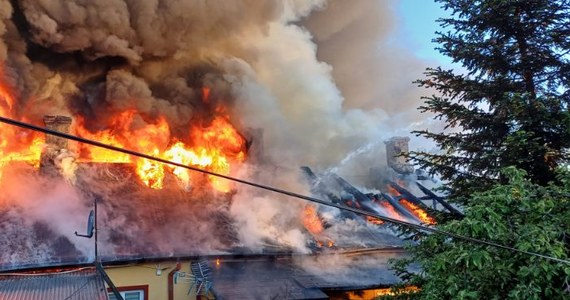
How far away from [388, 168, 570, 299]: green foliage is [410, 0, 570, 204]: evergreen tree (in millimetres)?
1281

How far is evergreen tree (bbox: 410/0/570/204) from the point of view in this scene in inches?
284

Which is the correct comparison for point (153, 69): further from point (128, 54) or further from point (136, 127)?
point (136, 127)

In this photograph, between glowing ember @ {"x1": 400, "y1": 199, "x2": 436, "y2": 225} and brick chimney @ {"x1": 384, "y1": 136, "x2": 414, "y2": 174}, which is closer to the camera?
glowing ember @ {"x1": 400, "y1": 199, "x2": 436, "y2": 225}

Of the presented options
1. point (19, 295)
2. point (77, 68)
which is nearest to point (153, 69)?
point (77, 68)

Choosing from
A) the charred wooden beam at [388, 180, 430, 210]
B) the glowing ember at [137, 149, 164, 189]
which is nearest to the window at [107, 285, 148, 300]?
the glowing ember at [137, 149, 164, 189]

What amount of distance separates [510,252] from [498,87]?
3578mm

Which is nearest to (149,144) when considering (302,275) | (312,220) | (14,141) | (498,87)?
(14,141)

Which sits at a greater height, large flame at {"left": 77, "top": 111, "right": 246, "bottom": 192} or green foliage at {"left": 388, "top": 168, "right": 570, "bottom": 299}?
large flame at {"left": 77, "top": 111, "right": 246, "bottom": 192}

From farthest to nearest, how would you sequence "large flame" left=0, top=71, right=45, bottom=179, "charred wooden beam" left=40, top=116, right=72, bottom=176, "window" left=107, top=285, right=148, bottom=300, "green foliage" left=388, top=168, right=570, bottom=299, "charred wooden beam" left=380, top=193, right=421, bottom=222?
1. "charred wooden beam" left=380, top=193, right=421, bottom=222
2. "large flame" left=0, top=71, right=45, bottom=179
3. "charred wooden beam" left=40, top=116, right=72, bottom=176
4. "window" left=107, top=285, right=148, bottom=300
5. "green foliage" left=388, top=168, right=570, bottom=299

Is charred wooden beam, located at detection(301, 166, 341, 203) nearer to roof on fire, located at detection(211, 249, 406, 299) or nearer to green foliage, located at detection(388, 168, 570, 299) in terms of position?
roof on fire, located at detection(211, 249, 406, 299)

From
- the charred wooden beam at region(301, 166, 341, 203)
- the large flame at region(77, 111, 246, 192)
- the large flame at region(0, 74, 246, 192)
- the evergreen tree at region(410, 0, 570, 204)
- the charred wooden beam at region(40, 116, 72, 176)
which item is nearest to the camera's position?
the evergreen tree at region(410, 0, 570, 204)

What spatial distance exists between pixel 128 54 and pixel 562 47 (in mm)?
18017

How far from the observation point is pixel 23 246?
948 centimetres

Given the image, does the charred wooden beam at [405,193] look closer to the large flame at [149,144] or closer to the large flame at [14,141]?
the large flame at [149,144]
